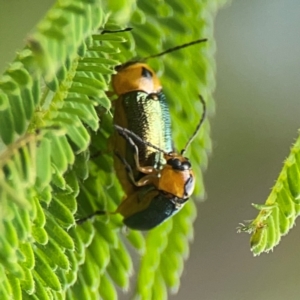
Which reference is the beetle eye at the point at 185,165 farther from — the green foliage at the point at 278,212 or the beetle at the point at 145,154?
the green foliage at the point at 278,212

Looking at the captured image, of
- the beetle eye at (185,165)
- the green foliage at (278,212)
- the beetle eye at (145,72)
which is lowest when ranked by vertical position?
the green foliage at (278,212)

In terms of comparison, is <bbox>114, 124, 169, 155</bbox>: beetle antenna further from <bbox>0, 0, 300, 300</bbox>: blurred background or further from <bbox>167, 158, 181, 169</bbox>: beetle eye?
<bbox>0, 0, 300, 300</bbox>: blurred background

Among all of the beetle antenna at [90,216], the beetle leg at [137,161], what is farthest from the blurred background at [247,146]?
the beetle antenna at [90,216]

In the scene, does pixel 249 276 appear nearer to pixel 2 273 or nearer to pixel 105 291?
pixel 105 291

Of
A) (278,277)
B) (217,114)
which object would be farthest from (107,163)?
(278,277)

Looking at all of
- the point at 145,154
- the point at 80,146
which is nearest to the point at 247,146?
the point at 145,154

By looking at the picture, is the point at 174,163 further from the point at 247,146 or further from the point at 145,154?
the point at 247,146
